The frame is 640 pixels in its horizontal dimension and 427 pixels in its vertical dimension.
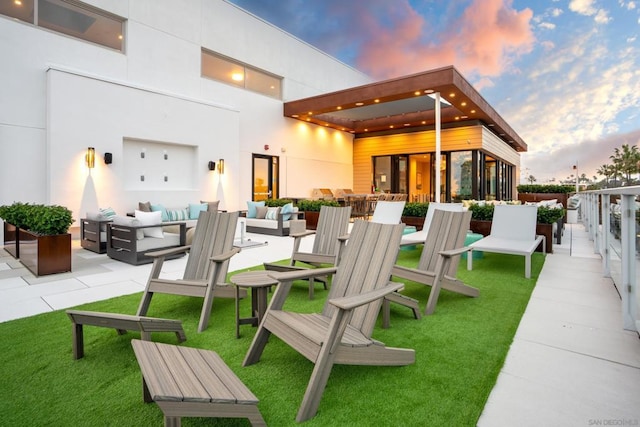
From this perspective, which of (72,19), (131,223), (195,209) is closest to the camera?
(131,223)

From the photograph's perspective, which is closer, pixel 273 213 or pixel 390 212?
pixel 390 212

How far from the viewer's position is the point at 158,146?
10.3 meters

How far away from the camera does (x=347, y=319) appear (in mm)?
1772

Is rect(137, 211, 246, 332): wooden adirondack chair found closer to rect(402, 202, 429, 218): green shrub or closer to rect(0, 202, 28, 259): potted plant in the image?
rect(0, 202, 28, 259): potted plant

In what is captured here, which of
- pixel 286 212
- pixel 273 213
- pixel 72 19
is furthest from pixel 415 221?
pixel 72 19

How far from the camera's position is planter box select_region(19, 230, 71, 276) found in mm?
4906

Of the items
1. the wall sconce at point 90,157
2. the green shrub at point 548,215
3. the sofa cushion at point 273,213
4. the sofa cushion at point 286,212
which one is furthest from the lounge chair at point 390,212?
the wall sconce at point 90,157

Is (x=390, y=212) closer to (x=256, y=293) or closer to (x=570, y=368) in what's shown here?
(x=256, y=293)

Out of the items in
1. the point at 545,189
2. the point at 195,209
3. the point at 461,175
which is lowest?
the point at 195,209

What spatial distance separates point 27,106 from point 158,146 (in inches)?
121

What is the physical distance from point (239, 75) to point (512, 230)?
1085cm

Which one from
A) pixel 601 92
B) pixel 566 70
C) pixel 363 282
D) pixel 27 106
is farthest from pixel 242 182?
pixel 601 92

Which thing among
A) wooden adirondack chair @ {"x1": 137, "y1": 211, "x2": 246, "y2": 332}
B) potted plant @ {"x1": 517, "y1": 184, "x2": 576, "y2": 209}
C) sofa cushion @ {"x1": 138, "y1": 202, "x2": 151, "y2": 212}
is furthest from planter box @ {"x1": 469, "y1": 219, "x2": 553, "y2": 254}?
potted plant @ {"x1": 517, "y1": 184, "x2": 576, "y2": 209}

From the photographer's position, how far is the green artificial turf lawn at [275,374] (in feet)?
5.92
